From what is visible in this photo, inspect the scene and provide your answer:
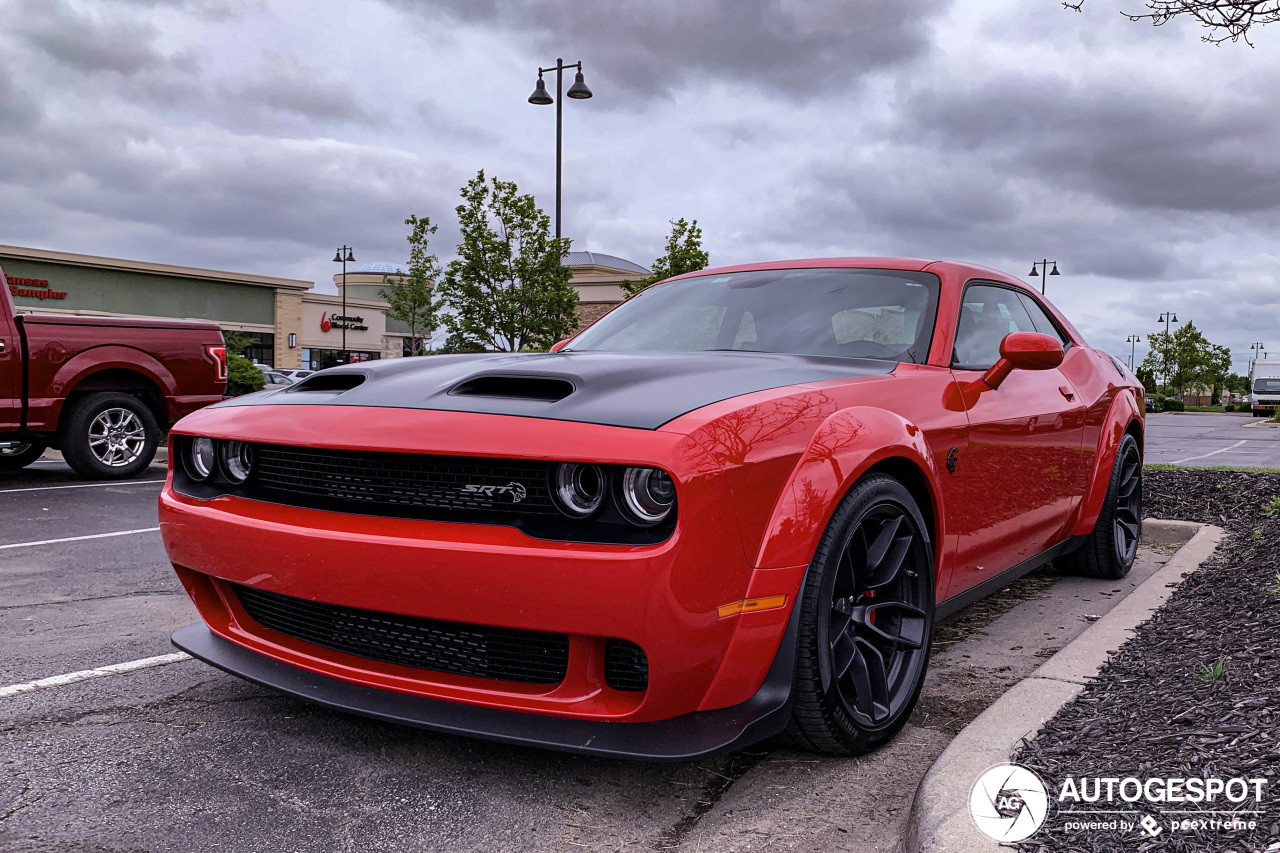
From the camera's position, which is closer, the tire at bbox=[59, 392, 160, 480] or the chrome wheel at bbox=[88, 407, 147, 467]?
the tire at bbox=[59, 392, 160, 480]

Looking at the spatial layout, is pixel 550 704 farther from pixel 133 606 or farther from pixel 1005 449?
pixel 133 606

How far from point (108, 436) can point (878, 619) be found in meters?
8.70

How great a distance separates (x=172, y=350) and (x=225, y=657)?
7747 mm

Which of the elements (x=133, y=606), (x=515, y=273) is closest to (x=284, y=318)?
(x=515, y=273)

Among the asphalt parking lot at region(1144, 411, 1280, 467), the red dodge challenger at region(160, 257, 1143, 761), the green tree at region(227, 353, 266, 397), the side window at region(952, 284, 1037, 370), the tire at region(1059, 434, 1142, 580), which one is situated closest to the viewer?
the red dodge challenger at region(160, 257, 1143, 761)

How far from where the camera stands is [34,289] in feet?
147

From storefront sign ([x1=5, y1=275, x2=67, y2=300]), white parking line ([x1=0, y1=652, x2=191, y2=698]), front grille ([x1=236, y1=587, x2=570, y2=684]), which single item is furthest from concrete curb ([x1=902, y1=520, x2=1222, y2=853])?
storefront sign ([x1=5, y1=275, x2=67, y2=300])

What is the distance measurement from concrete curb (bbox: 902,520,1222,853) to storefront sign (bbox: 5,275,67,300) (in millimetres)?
49670

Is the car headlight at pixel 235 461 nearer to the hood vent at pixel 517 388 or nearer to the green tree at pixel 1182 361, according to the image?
the hood vent at pixel 517 388

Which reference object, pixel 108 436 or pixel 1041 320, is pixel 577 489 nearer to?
pixel 1041 320

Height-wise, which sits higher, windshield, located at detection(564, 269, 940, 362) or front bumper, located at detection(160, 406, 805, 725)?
windshield, located at detection(564, 269, 940, 362)

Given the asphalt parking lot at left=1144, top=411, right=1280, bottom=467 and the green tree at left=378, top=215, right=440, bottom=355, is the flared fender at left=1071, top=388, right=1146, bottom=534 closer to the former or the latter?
the asphalt parking lot at left=1144, top=411, right=1280, bottom=467

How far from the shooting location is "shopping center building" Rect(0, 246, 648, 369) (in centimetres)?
4394

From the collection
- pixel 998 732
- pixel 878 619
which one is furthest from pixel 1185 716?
pixel 878 619
